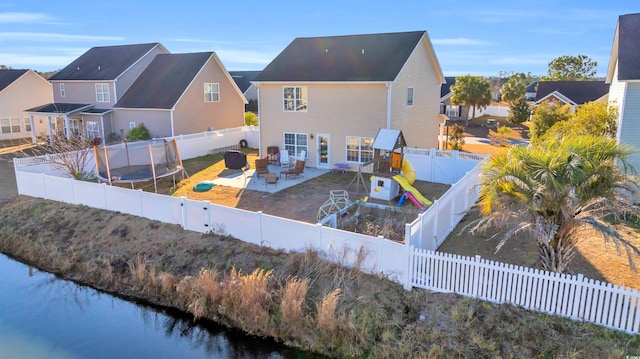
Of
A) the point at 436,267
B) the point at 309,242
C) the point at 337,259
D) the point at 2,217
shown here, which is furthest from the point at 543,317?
the point at 2,217

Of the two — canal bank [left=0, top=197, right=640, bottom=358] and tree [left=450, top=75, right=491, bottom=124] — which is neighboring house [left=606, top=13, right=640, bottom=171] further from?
tree [left=450, top=75, right=491, bottom=124]

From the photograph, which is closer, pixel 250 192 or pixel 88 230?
pixel 88 230

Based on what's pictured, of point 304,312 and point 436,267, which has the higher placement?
point 436,267

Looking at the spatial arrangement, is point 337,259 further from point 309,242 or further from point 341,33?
point 341,33

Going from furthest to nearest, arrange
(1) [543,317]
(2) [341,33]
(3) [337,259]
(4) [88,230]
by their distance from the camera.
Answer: (2) [341,33] < (4) [88,230] < (3) [337,259] < (1) [543,317]

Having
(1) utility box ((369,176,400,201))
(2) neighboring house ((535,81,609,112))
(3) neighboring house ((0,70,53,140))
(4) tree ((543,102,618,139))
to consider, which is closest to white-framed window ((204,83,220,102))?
(3) neighboring house ((0,70,53,140))

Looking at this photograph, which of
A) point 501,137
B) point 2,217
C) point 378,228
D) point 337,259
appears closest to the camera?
point 337,259
